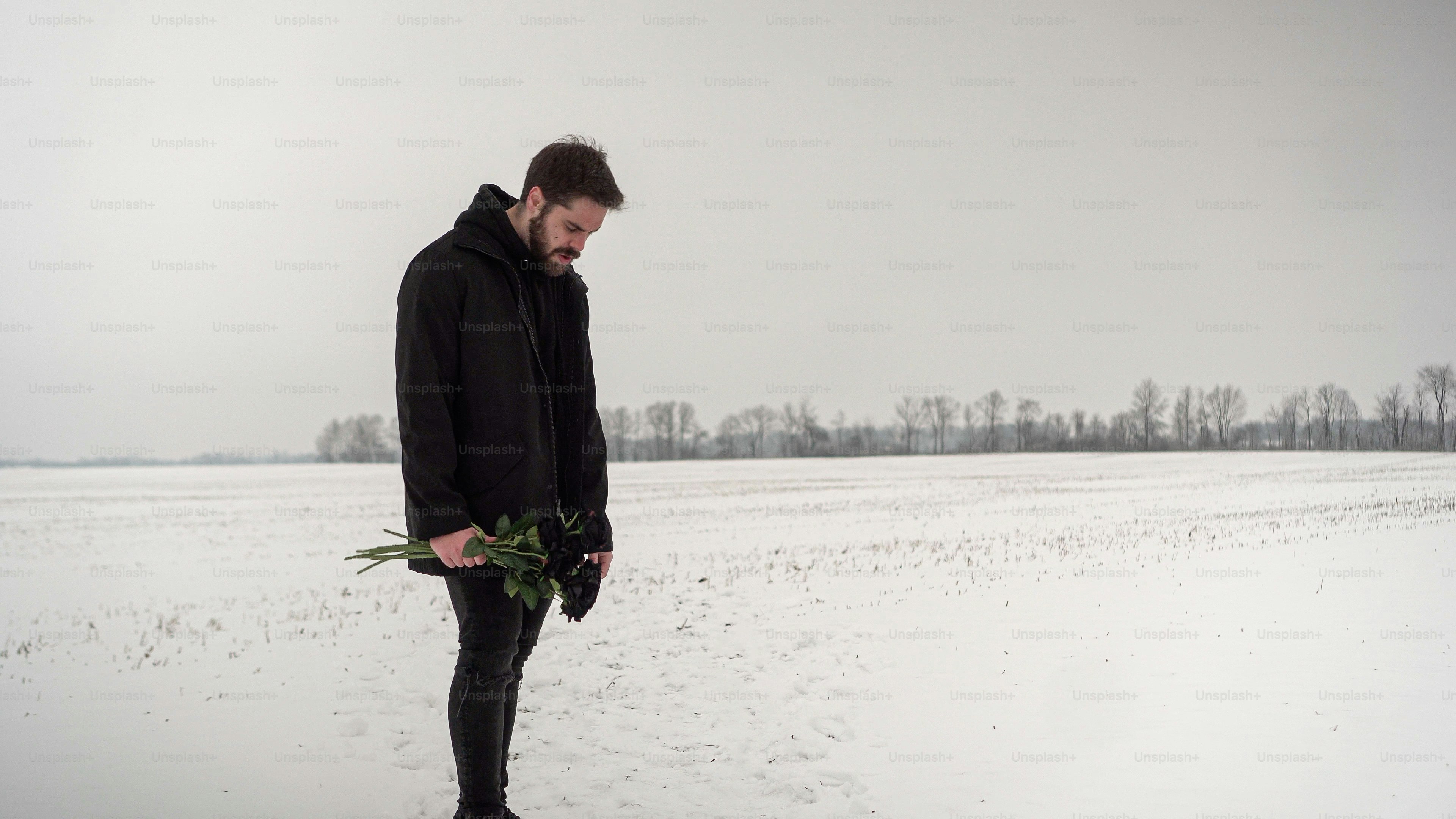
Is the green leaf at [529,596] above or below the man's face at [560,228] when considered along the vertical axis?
below

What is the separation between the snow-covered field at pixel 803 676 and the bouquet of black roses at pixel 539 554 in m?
1.11

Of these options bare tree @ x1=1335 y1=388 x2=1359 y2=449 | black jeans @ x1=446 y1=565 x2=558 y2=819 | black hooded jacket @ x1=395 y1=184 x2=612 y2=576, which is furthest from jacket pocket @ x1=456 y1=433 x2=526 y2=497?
bare tree @ x1=1335 y1=388 x2=1359 y2=449

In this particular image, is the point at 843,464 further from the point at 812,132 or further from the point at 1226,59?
the point at 1226,59

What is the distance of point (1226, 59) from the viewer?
1042cm

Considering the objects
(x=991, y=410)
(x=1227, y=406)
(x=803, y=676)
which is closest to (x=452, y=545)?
(x=803, y=676)

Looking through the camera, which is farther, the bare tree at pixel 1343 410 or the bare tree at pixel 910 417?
the bare tree at pixel 910 417

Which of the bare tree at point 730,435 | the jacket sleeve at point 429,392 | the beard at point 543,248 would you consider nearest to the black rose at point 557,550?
the jacket sleeve at point 429,392

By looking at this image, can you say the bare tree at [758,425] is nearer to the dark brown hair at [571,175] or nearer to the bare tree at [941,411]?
the bare tree at [941,411]

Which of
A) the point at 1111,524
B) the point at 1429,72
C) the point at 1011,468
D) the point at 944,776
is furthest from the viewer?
the point at 1011,468

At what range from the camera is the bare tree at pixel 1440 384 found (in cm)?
1364

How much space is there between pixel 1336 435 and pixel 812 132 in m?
16.8

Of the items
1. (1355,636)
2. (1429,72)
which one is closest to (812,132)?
(1429,72)

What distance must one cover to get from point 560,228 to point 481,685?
4.51 feet

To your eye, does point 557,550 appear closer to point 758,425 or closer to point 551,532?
point 551,532
